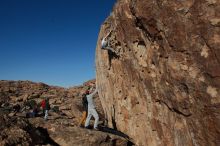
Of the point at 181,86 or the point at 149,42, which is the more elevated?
the point at 149,42

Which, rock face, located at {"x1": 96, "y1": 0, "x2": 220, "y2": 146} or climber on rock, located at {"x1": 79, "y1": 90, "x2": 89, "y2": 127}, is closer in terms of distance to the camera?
rock face, located at {"x1": 96, "y1": 0, "x2": 220, "y2": 146}

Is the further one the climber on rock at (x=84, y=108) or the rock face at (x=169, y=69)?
the climber on rock at (x=84, y=108)

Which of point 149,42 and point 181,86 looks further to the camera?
point 149,42

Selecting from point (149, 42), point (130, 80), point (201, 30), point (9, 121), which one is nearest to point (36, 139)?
point (9, 121)

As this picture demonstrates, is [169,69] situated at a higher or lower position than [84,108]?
higher

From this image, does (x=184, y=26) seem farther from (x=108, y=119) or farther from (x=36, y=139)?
(x=108, y=119)

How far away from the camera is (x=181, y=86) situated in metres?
9.95

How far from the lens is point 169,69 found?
10.4 m

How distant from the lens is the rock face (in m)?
8.91

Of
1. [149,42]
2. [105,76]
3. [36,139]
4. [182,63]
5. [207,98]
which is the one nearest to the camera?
[207,98]

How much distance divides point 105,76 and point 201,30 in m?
9.57

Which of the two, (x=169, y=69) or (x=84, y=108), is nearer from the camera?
(x=169, y=69)

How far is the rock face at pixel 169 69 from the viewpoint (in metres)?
8.91

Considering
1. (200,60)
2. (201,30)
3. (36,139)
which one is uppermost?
(201,30)
